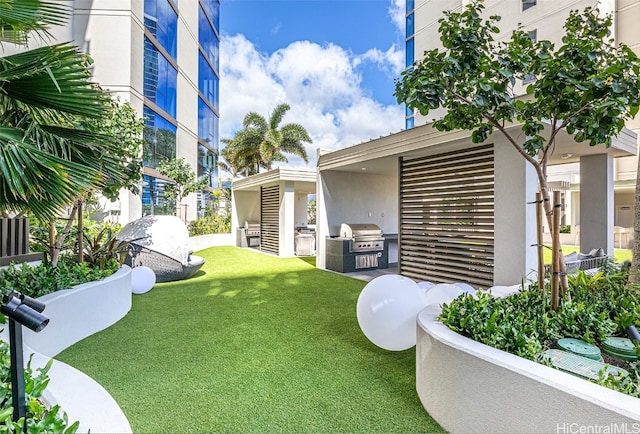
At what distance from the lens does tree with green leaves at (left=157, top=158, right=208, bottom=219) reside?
14.2m

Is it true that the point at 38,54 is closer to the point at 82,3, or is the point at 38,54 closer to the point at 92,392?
the point at 92,392

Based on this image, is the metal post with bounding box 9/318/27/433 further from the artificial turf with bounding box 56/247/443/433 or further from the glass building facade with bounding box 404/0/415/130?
the glass building facade with bounding box 404/0/415/130

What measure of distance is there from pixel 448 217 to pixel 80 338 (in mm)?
6153

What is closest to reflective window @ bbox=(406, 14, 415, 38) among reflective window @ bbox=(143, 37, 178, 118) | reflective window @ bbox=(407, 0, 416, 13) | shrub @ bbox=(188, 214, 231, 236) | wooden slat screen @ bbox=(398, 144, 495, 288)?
reflective window @ bbox=(407, 0, 416, 13)

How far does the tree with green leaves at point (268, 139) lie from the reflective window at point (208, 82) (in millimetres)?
2839

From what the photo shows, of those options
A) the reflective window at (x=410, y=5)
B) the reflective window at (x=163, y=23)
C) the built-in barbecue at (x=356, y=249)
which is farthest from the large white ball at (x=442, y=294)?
the reflective window at (x=410, y=5)

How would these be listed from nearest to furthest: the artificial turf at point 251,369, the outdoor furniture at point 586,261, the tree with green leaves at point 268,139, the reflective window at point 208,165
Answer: the artificial turf at point 251,369, the outdoor furniture at point 586,261, the reflective window at point 208,165, the tree with green leaves at point 268,139

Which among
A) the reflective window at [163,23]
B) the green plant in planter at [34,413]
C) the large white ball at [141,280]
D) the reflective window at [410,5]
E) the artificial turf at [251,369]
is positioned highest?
the reflective window at [410,5]

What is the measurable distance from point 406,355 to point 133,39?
13724 millimetres

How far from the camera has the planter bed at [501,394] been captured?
1617 mm

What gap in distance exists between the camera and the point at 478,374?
209 centimetres

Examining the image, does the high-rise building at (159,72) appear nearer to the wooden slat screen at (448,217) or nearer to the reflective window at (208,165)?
the reflective window at (208,165)

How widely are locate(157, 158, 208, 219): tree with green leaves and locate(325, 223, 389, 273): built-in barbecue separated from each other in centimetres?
825

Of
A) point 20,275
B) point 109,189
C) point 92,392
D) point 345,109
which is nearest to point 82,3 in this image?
point 109,189
